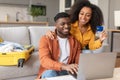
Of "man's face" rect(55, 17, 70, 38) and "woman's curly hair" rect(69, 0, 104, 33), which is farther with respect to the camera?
"woman's curly hair" rect(69, 0, 104, 33)

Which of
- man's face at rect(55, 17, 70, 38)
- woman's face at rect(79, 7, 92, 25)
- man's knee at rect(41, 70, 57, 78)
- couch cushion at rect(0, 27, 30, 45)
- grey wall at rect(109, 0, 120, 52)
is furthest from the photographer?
grey wall at rect(109, 0, 120, 52)

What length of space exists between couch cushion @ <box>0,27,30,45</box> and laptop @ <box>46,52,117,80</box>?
1.57 metres

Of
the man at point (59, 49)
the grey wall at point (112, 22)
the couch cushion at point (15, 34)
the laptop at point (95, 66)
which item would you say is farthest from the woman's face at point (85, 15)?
the grey wall at point (112, 22)

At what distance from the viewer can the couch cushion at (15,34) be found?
2.50 m

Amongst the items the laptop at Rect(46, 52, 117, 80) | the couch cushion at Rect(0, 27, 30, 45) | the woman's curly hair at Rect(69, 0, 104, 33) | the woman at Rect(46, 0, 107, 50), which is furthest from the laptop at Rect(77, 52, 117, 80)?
the couch cushion at Rect(0, 27, 30, 45)

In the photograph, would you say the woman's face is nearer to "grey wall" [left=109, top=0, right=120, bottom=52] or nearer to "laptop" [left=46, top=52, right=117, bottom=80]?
"laptop" [left=46, top=52, right=117, bottom=80]

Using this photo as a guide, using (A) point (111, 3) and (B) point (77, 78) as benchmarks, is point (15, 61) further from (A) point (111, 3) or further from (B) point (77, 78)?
(A) point (111, 3)

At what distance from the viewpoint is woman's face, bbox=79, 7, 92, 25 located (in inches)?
67.9

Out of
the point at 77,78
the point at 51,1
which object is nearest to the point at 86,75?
the point at 77,78

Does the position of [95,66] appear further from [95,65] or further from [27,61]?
[27,61]

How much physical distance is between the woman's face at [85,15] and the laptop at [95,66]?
67cm

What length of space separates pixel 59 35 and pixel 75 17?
0.31 meters

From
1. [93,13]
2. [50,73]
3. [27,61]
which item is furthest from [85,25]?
[27,61]

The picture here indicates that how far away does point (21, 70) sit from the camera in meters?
2.05
